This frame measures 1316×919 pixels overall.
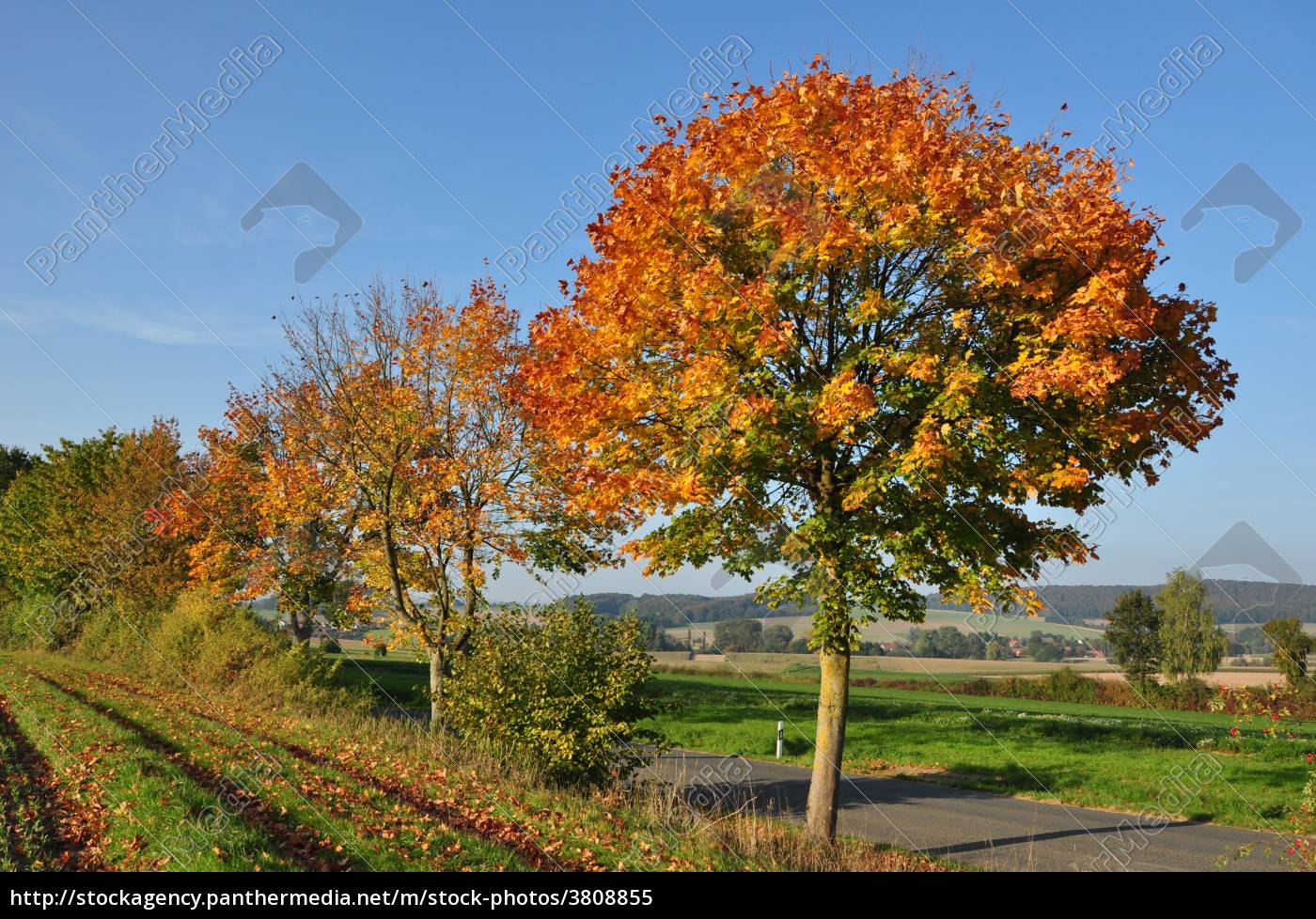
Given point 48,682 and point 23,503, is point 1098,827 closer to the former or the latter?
point 48,682

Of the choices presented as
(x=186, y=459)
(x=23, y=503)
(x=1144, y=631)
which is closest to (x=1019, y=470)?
(x=186, y=459)

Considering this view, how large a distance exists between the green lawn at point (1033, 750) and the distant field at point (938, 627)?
285 centimetres

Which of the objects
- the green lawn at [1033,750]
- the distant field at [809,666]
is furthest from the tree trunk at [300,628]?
the distant field at [809,666]

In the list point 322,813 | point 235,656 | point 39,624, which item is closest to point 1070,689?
point 235,656

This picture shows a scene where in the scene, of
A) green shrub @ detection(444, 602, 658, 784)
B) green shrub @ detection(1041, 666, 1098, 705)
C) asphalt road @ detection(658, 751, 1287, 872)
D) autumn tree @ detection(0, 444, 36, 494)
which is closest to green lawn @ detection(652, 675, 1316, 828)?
green shrub @ detection(444, 602, 658, 784)

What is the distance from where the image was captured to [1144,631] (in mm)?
66000

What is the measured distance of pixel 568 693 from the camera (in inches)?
470

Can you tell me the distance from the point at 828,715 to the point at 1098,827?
6.63m

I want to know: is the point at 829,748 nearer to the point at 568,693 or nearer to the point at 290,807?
the point at 568,693

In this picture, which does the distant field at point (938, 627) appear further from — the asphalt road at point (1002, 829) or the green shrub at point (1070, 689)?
the asphalt road at point (1002, 829)

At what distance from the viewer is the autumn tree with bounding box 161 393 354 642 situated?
21.7m

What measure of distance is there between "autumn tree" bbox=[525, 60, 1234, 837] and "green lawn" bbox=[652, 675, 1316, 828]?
3.91 metres

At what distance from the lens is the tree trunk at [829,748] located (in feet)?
36.0

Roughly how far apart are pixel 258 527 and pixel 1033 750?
2350 cm
